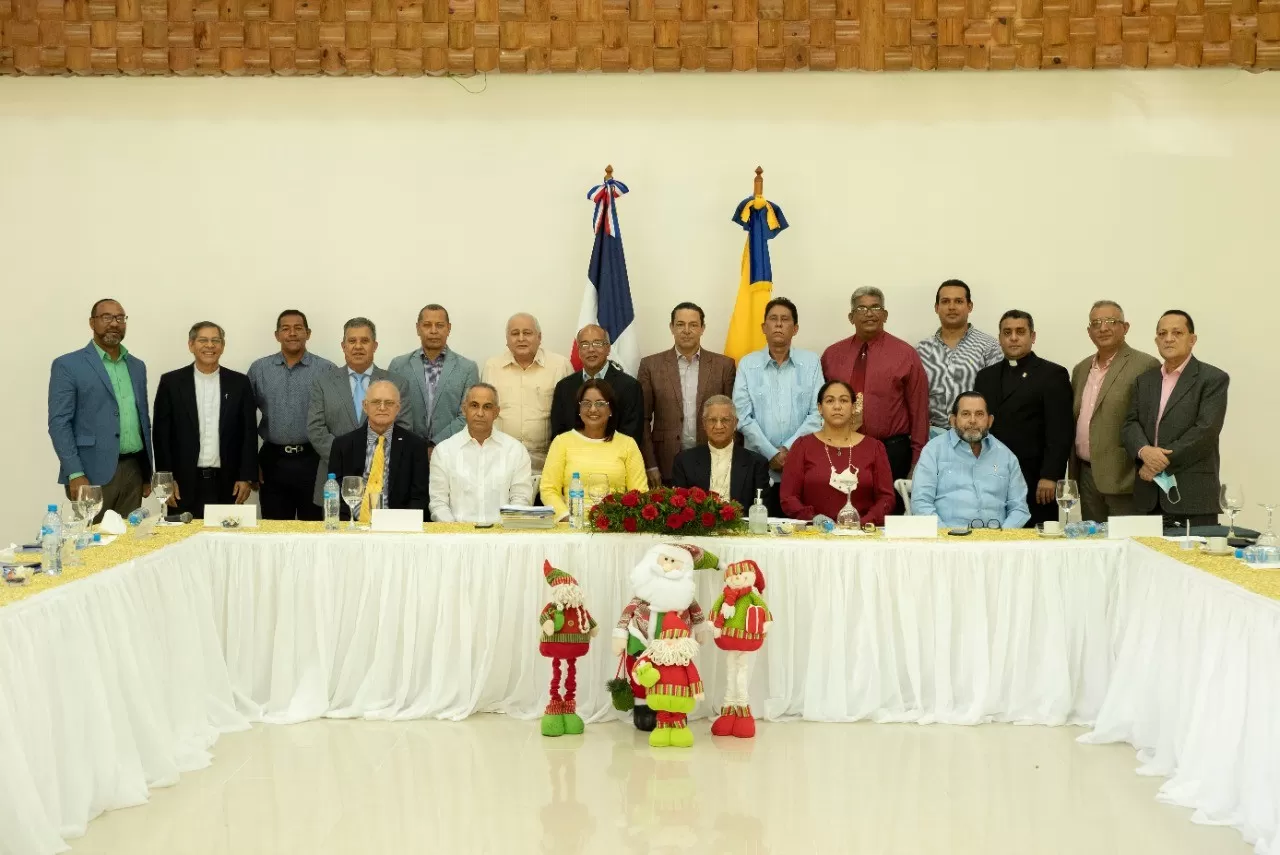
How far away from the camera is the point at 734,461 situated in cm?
626

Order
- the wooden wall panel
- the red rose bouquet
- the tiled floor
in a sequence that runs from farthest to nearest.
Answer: the wooden wall panel, the red rose bouquet, the tiled floor

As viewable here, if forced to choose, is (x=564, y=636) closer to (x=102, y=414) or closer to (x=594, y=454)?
(x=594, y=454)

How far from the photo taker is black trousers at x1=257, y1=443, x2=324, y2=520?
7.22 metres

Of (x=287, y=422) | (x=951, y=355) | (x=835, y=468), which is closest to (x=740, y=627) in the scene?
(x=835, y=468)

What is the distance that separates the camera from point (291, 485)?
285 inches

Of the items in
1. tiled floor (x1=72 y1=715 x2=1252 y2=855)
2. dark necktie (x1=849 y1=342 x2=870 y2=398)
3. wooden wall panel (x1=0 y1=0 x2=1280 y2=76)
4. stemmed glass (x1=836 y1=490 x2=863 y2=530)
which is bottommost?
tiled floor (x1=72 y1=715 x2=1252 y2=855)

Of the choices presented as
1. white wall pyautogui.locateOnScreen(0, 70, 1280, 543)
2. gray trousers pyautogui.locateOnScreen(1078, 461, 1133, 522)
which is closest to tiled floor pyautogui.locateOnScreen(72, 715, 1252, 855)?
gray trousers pyautogui.locateOnScreen(1078, 461, 1133, 522)

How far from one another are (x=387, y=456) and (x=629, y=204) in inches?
103

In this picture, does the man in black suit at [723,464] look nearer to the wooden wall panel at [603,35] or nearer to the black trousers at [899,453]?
the black trousers at [899,453]

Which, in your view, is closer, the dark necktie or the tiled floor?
the tiled floor

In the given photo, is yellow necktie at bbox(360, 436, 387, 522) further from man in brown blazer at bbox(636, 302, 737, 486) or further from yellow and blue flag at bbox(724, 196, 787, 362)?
yellow and blue flag at bbox(724, 196, 787, 362)

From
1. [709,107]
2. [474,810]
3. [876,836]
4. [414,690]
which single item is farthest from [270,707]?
[709,107]

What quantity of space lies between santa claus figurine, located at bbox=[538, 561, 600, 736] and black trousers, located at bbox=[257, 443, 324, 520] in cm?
231

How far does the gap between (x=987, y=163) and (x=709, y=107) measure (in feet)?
5.42
